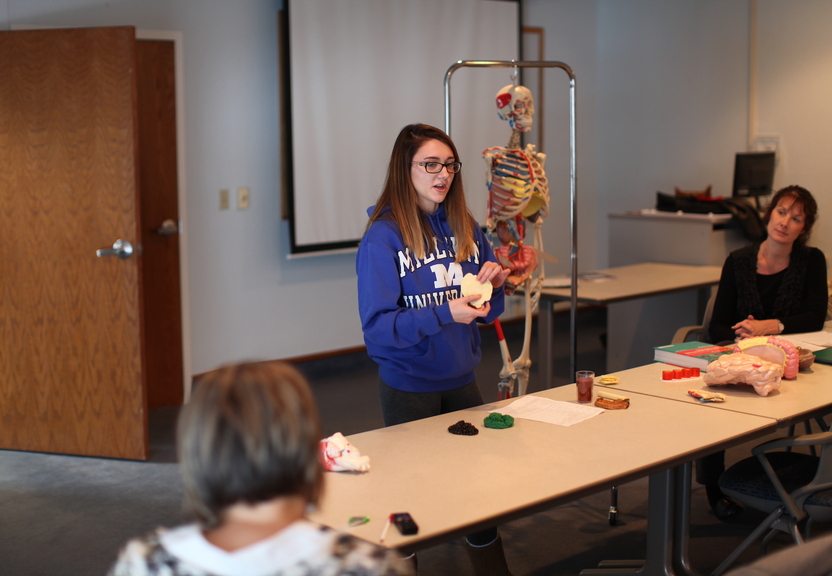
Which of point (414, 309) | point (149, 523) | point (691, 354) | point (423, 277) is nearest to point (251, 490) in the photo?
point (414, 309)

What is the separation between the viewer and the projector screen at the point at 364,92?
17.2ft

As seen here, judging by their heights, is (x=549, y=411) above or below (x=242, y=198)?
below

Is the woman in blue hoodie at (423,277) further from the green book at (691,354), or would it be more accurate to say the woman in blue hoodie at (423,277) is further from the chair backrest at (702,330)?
the chair backrest at (702,330)

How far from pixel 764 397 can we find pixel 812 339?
→ 830 millimetres

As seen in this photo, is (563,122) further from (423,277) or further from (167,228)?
(423,277)

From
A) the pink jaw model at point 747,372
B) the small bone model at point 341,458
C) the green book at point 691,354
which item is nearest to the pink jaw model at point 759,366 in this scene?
the pink jaw model at point 747,372

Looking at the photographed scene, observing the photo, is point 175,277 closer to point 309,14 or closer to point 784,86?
point 309,14

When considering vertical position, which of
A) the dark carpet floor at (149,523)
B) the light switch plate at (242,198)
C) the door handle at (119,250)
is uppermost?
the light switch plate at (242,198)

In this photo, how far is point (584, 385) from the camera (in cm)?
241

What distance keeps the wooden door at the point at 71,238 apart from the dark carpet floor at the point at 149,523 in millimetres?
216

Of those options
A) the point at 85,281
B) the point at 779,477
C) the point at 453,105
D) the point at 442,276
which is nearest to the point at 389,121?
the point at 453,105

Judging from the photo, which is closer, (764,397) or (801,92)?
(764,397)

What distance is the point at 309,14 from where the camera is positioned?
517 cm

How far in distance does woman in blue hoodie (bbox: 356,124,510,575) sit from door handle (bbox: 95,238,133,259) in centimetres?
188
